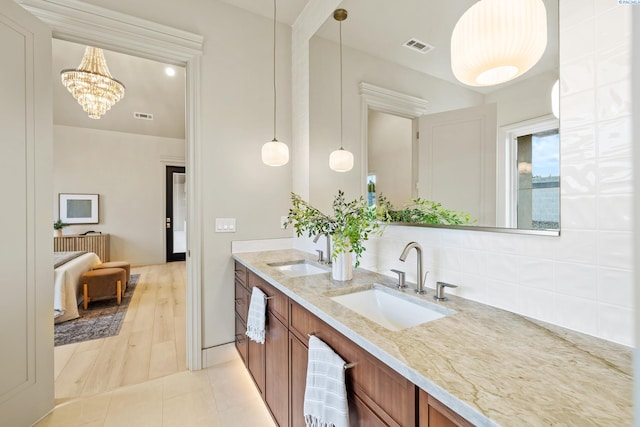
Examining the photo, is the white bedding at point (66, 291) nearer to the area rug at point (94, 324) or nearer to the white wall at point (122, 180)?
the area rug at point (94, 324)

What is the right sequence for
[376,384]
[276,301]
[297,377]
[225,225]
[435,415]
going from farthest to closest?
[225,225] → [276,301] → [297,377] → [376,384] → [435,415]

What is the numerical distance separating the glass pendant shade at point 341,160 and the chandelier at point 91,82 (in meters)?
3.42

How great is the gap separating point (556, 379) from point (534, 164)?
27.7 inches

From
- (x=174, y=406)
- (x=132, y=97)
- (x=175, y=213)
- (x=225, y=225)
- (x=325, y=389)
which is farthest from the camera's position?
(x=175, y=213)

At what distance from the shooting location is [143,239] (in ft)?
20.4

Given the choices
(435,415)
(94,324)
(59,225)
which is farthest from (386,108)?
(59,225)

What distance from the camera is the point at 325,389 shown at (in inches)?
38.5

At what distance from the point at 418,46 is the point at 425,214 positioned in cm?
89

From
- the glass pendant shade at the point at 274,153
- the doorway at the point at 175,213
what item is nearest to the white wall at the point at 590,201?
the glass pendant shade at the point at 274,153

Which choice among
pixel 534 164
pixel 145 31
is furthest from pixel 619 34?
pixel 145 31

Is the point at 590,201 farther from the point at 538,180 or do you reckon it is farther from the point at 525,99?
the point at 525,99

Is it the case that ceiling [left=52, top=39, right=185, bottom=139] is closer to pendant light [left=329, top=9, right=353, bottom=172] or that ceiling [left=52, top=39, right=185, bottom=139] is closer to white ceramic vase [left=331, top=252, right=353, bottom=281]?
pendant light [left=329, top=9, right=353, bottom=172]

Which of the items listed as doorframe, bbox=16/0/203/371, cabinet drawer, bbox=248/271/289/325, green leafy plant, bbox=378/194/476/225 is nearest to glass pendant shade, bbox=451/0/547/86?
green leafy plant, bbox=378/194/476/225

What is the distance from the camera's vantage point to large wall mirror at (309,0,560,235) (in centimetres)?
99
